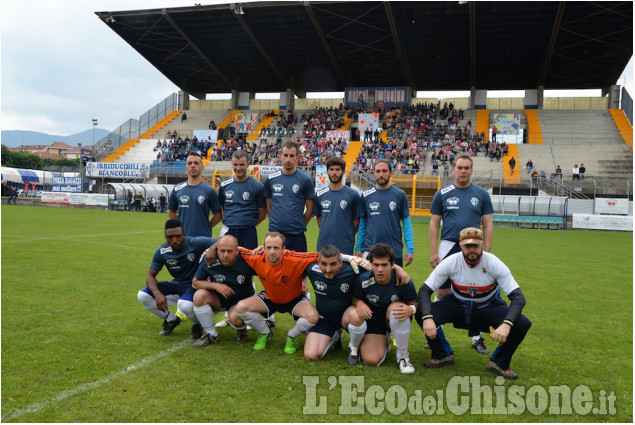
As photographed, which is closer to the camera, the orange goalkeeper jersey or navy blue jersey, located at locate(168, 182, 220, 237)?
the orange goalkeeper jersey

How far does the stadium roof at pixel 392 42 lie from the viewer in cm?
3003

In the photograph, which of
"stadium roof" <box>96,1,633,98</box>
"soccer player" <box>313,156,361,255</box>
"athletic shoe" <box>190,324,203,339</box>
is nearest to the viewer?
"athletic shoe" <box>190,324,203,339</box>

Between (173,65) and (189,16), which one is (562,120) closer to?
(189,16)

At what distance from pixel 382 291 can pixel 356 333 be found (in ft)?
1.52

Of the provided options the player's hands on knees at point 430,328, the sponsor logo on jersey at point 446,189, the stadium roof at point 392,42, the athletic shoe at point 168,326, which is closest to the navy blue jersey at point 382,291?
the player's hands on knees at point 430,328

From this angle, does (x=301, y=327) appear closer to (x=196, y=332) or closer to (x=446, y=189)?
(x=196, y=332)

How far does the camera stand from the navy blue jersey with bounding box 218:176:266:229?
5.98 meters

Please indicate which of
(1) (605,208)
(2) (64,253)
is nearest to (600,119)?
(1) (605,208)

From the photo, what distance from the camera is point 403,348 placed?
4.30 meters

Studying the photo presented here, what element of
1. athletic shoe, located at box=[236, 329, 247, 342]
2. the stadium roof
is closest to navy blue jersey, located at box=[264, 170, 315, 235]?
athletic shoe, located at box=[236, 329, 247, 342]

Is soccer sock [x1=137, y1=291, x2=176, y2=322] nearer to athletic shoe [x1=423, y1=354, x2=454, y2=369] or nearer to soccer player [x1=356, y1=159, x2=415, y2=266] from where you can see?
soccer player [x1=356, y1=159, x2=415, y2=266]

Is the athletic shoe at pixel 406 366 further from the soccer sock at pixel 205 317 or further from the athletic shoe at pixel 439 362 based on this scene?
the soccer sock at pixel 205 317

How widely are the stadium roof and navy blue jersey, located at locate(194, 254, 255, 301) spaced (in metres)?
28.4

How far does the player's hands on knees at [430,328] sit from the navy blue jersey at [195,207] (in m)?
3.13
